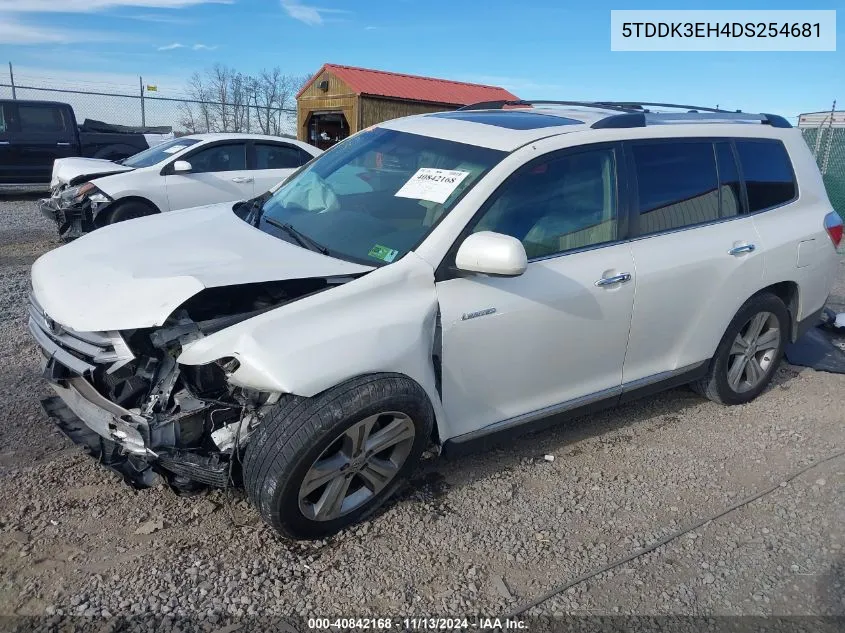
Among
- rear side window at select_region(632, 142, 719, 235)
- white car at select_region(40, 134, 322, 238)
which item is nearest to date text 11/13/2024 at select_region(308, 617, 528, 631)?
rear side window at select_region(632, 142, 719, 235)

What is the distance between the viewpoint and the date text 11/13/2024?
242 cm

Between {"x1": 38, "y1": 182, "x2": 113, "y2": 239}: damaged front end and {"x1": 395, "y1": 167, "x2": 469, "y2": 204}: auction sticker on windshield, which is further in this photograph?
{"x1": 38, "y1": 182, "x2": 113, "y2": 239}: damaged front end

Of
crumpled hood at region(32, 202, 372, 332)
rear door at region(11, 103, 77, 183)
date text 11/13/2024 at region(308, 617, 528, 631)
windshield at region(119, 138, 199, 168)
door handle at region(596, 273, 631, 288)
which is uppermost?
rear door at region(11, 103, 77, 183)

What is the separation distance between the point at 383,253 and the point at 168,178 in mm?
6477

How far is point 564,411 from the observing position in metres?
3.39

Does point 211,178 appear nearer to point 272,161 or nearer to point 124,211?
point 272,161

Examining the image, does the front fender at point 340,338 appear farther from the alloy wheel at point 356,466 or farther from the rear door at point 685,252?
the rear door at point 685,252

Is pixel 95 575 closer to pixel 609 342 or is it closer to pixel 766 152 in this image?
pixel 609 342

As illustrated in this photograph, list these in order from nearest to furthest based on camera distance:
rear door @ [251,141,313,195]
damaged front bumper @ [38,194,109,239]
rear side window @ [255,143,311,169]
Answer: damaged front bumper @ [38,194,109,239] → rear door @ [251,141,313,195] → rear side window @ [255,143,311,169]

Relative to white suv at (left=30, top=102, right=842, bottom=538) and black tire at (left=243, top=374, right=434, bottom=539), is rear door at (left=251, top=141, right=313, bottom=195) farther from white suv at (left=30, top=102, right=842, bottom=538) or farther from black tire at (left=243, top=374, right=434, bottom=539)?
black tire at (left=243, top=374, right=434, bottom=539)

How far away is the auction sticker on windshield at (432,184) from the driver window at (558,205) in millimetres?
228

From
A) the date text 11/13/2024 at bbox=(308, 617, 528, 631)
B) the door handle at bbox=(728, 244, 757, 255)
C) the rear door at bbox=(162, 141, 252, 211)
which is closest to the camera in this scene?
the date text 11/13/2024 at bbox=(308, 617, 528, 631)

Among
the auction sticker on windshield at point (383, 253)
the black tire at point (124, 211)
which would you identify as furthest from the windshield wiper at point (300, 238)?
the black tire at point (124, 211)

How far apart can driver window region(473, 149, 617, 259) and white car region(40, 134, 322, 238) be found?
216 inches
